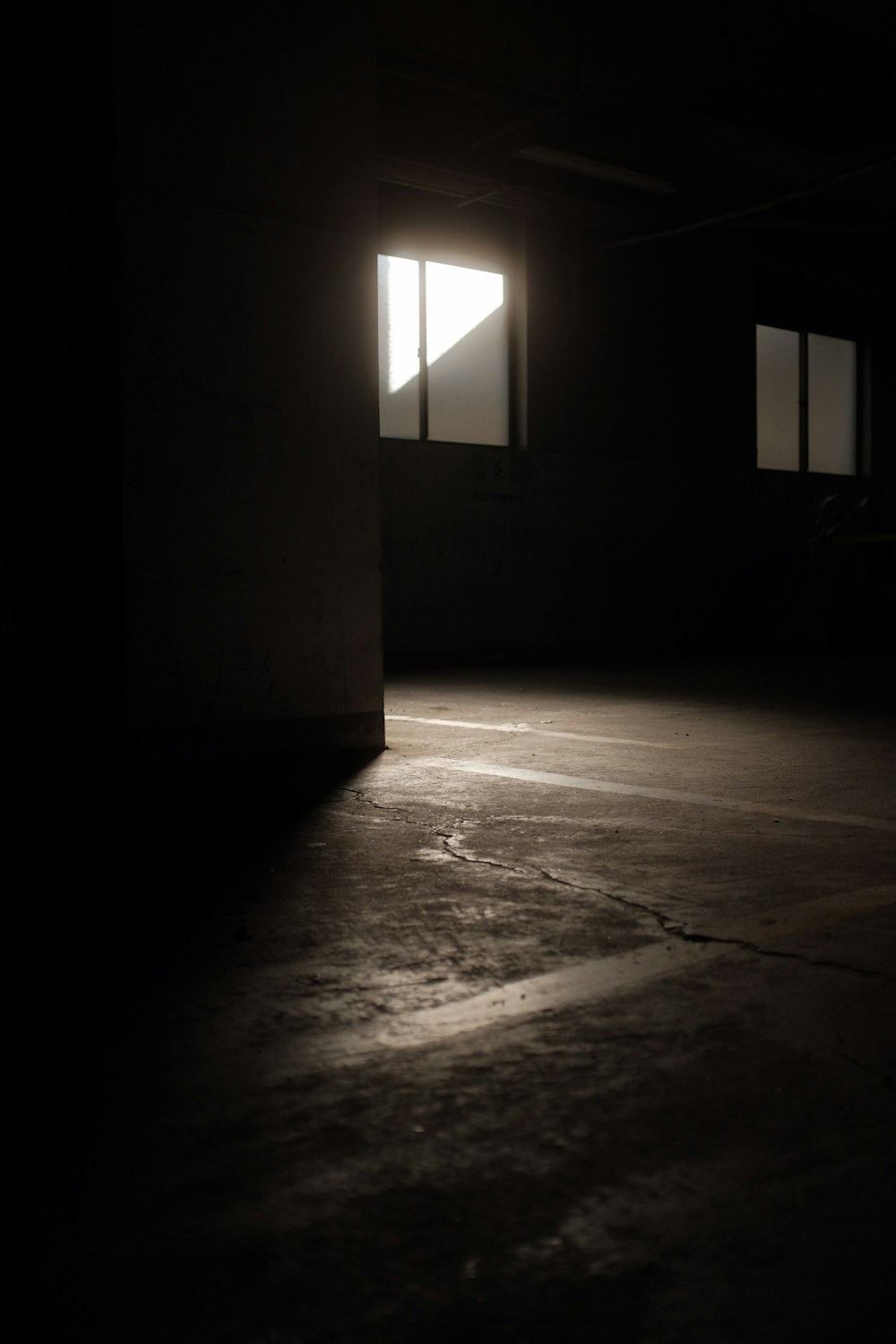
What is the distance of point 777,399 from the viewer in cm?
1501

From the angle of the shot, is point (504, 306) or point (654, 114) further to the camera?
point (504, 306)

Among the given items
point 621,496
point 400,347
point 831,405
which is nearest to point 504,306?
point 400,347

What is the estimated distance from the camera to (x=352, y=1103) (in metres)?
1.66

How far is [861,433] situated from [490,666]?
7.40 metres

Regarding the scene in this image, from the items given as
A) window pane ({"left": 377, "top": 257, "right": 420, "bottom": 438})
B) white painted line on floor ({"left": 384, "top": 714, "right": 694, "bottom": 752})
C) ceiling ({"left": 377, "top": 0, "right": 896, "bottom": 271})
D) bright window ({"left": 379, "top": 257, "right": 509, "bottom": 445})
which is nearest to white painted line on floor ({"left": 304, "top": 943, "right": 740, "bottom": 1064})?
white painted line on floor ({"left": 384, "top": 714, "right": 694, "bottom": 752})

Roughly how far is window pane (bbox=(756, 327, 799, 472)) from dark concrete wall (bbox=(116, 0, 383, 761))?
10494 millimetres

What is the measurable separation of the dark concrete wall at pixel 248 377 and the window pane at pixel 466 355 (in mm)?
6521

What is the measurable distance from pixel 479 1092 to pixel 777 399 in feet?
48.0

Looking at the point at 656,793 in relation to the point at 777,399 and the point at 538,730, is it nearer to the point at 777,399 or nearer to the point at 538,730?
the point at 538,730

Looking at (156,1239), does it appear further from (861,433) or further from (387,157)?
(861,433)

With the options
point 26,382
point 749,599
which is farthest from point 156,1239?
point 749,599

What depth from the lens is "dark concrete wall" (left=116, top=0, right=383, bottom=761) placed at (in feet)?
15.4

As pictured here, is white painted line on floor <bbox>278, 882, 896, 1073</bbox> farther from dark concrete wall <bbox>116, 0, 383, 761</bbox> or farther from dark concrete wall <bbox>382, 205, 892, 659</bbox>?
dark concrete wall <bbox>382, 205, 892, 659</bbox>

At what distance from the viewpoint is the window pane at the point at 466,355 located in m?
11.8
